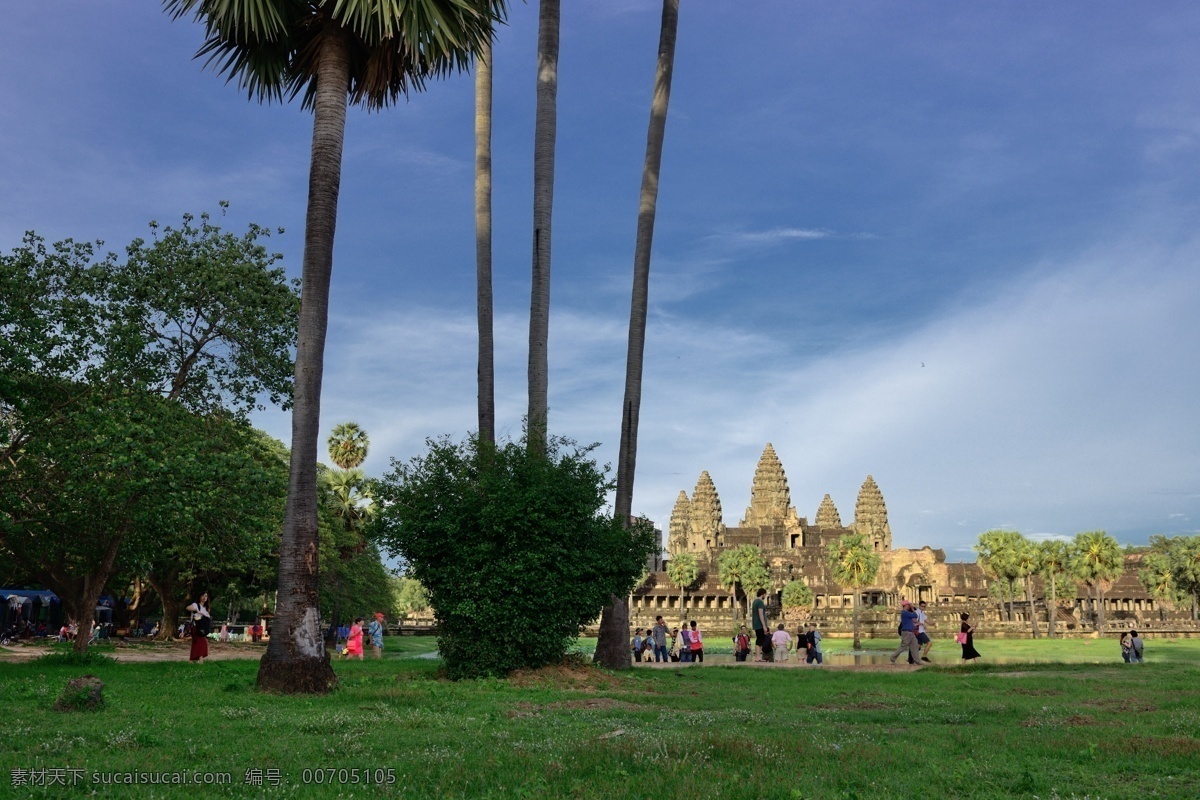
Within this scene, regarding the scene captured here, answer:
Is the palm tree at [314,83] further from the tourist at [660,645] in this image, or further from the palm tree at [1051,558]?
the palm tree at [1051,558]

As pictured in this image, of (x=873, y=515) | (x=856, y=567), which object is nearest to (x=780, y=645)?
(x=856, y=567)

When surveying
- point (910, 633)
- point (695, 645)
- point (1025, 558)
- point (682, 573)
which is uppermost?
point (1025, 558)

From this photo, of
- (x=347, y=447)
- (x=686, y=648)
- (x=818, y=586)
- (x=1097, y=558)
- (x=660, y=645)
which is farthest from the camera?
(x=818, y=586)

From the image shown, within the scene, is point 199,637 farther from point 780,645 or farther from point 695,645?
point 780,645

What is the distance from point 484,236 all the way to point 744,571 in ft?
264

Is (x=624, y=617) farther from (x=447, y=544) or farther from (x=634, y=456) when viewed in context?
(x=447, y=544)

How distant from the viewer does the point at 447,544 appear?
1995 centimetres

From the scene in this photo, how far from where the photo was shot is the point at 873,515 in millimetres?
152250

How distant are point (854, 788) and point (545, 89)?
20224mm

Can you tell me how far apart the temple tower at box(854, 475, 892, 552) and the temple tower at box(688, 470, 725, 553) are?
22358 mm

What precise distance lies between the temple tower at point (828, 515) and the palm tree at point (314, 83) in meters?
139

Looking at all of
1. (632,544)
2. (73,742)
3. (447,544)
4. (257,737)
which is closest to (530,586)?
(447,544)

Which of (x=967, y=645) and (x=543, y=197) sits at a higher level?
(x=543, y=197)

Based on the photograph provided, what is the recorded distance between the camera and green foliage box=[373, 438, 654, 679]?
1947cm
